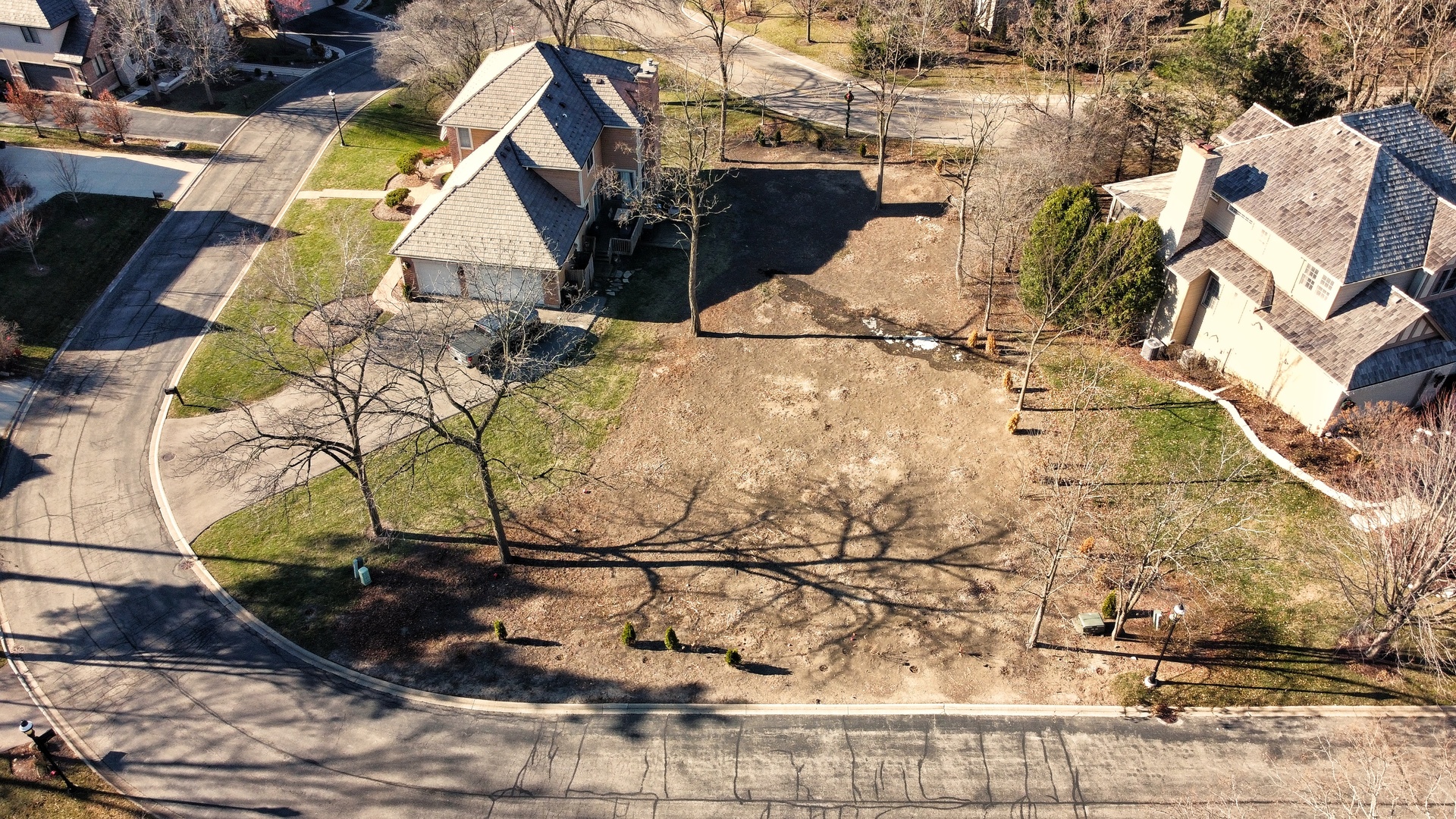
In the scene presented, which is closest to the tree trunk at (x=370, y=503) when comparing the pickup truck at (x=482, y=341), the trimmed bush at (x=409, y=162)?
the pickup truck at (x=482, y=341)

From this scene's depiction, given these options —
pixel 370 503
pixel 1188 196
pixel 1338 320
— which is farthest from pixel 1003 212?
pixel 370 503

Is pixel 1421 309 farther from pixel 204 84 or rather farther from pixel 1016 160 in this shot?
pixel 204 84

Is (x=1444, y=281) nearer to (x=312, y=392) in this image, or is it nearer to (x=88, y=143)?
(x=312, y=392)

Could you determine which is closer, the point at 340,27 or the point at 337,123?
the point at 337,123

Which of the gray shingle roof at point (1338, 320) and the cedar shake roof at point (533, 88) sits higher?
the cedar shake roof at point (533, 88)

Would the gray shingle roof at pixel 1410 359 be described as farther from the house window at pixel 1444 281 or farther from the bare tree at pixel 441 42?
the bare tree at pixel 441 42

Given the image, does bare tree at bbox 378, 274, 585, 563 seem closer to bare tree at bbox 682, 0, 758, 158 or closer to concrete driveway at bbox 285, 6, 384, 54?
bare tree at bbox 682, 0, 758, 158

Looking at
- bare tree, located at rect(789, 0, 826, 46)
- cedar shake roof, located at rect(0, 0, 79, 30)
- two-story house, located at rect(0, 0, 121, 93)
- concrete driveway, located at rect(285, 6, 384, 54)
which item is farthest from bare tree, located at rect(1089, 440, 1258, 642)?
cedar shake roof, located at rect(0, 0, 79, 30)
